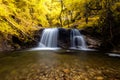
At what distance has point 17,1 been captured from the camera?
571 inches

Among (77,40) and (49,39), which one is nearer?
(77,40)

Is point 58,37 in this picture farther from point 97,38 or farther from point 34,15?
point 34,15

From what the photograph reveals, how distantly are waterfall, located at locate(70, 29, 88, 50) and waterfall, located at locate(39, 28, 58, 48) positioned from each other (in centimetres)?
→ 159

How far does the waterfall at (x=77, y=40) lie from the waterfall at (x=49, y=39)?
159 centimetres

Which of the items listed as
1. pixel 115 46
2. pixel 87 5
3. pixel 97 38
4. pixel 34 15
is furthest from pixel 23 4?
pixel 115 46

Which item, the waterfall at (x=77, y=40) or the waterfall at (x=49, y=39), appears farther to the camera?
the waterfall at (x=49, y=39)

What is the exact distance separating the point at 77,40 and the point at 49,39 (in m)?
2.72

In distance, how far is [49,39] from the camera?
15.3m

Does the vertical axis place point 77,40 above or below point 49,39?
below

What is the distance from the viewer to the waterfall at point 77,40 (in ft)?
46.4

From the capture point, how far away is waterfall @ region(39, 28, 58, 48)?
584 inches

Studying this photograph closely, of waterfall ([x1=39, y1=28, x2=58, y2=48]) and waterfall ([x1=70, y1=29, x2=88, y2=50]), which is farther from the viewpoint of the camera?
waterfall ([x1=39, y1=28, x2=58, y2=48])

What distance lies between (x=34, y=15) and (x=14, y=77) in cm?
1501

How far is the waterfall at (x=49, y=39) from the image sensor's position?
14844 mm
